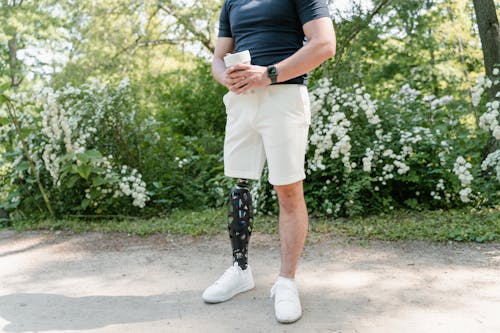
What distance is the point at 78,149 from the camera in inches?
181

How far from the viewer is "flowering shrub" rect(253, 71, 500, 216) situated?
4.41m

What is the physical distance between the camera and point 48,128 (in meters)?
4.60

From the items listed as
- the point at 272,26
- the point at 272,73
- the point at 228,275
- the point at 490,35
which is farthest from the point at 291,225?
the point at 490,35

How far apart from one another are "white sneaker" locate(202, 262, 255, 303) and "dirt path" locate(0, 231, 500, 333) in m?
0.04

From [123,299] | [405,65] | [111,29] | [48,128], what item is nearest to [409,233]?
[123,299]

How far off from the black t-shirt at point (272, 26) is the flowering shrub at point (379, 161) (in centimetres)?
199

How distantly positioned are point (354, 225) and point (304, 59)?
7.30 feet

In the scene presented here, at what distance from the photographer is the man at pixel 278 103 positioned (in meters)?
2.29

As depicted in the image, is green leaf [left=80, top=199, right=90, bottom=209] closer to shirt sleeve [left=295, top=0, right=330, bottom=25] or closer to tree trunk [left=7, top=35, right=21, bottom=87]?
shirt sleeve [left=295, top=0, right=330, bottom=25]

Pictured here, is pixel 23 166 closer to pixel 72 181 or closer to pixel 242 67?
pixel 72 181

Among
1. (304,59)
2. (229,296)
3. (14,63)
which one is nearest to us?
(304,59)

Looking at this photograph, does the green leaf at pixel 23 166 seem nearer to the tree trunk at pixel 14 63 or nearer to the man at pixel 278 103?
the man at pixel 278 103

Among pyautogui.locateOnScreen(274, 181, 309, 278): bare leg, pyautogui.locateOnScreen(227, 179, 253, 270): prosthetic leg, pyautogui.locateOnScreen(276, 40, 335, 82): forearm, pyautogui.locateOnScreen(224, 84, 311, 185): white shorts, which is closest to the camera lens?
pyautogui.locateOnScreen(276, 40, 335, 82): forearm

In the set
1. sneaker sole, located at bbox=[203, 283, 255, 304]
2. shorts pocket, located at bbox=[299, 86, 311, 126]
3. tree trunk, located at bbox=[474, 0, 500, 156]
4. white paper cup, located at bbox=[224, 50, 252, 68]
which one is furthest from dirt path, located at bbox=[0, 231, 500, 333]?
tree trunk, located at bbox=[474, 0, 500, 156]
